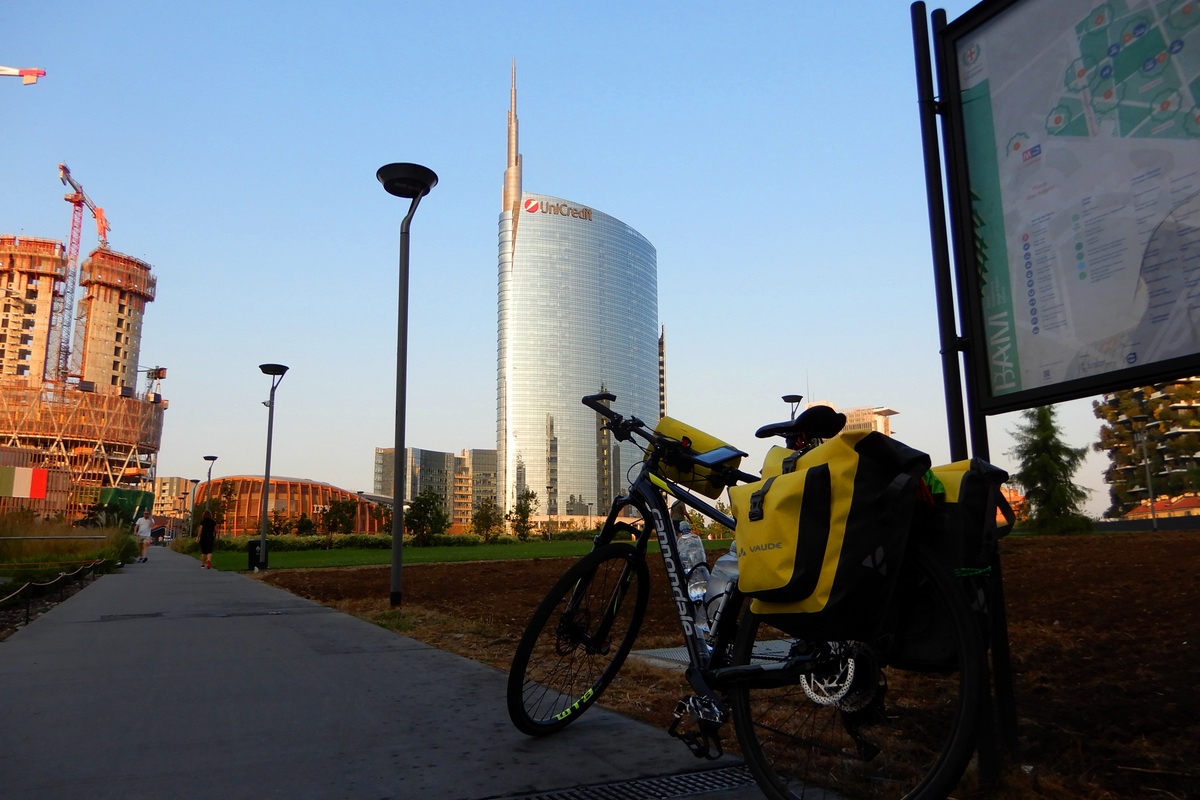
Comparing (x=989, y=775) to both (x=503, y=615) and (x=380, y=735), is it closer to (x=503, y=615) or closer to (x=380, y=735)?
(x=380, y=735)

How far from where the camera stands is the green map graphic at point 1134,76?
8.10 ft

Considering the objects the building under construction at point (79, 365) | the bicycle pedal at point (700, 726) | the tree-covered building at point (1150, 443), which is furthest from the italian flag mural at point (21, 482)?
the building under construction at point (79, 365)

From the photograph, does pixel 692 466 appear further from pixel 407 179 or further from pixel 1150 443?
pixel 1150 443

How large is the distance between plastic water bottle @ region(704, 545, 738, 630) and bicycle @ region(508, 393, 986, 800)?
0.06 m

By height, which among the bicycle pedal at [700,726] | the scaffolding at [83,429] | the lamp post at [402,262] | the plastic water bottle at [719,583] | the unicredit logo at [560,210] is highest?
the unicredit logo at [560,210]

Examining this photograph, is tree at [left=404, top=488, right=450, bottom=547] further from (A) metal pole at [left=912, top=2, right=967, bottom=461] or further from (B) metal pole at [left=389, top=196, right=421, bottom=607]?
(A) metal pole at [left=912, top=2, right=967, bottom=461]

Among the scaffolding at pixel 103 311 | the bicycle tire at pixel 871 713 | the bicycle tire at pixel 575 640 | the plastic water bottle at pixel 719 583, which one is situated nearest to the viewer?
the bicycle tire at pixel 871 713

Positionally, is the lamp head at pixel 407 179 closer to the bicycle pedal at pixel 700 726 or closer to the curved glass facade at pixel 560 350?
the bicycle pedal at pixel 700 726

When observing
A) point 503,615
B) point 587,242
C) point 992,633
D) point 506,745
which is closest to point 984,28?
point 992,633

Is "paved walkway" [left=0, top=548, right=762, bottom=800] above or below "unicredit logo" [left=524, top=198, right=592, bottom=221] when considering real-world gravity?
below

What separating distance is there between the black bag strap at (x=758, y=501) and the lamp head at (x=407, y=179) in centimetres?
933

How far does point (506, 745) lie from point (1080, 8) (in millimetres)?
3360

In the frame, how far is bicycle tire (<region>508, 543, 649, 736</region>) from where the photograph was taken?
128 inches

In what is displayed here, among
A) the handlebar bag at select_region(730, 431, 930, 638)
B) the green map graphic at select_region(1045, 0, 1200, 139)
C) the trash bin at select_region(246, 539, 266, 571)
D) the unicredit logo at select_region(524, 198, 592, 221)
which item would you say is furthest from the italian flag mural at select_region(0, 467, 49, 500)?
the unicredit logo at select_region(524, 198, 592, 221)
